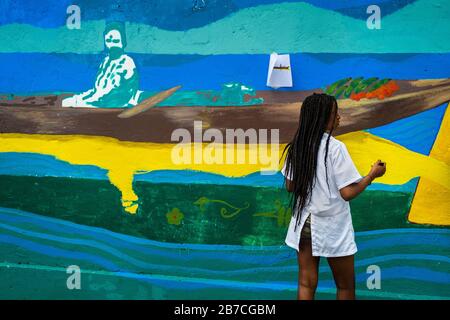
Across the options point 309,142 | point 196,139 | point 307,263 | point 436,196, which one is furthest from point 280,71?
point 307,263

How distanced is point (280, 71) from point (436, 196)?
147cm

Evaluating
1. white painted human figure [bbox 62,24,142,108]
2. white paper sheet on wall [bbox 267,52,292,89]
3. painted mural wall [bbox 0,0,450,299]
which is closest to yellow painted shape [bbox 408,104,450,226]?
painted mural wall [bbox 0,0,450,299]

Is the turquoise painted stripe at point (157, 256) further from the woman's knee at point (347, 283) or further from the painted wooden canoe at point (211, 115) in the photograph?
the woman's knee at point (347, 283)

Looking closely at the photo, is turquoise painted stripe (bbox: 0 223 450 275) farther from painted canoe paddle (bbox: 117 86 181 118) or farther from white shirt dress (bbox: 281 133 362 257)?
white shirt dress (bbox: 281 133 362 257)

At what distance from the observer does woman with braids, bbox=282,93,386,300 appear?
138 inches

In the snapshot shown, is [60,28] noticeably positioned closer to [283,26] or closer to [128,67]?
[128,67]

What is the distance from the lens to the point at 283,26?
475 centimetres

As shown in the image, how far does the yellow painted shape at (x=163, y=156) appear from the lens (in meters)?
4.57

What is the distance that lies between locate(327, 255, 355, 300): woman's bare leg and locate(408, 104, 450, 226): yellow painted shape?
47.5 inches

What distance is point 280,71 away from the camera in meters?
4.74

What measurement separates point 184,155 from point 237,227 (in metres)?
0.71

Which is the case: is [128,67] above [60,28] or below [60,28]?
below
